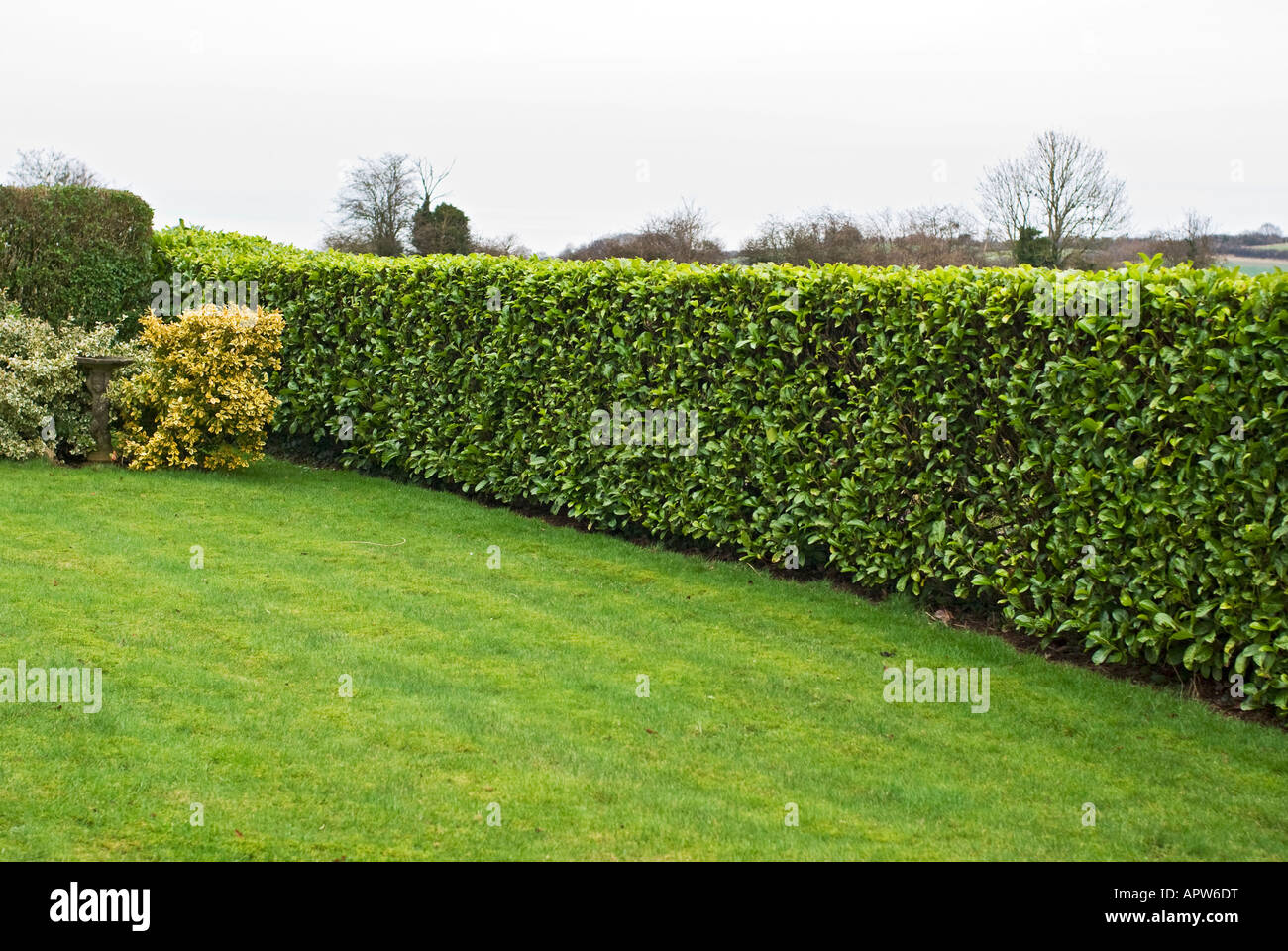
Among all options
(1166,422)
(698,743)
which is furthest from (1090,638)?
(698,743)

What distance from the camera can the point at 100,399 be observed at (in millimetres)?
13953

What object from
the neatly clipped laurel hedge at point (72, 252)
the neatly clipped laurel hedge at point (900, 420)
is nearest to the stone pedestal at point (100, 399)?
the neatly clipped laurel hedge at point (72, 252)

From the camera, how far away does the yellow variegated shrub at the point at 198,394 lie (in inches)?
535

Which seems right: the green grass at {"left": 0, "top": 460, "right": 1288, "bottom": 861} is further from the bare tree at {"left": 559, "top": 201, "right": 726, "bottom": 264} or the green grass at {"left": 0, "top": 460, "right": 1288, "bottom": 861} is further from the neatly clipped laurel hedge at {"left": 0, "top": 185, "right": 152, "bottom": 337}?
the bare tree at {"left": 559, "top": 201, "right": 726, "bottom": 264}

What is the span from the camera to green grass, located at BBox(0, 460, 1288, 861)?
17.5 feet

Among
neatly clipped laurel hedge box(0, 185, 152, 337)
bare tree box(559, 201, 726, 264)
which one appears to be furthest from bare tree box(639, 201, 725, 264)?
neatly clipped laurel hedge box(0, 185, 152, 337)

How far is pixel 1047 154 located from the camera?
34.4 metres

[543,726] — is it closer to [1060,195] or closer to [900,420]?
[900,420]

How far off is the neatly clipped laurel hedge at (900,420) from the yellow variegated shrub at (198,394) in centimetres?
120

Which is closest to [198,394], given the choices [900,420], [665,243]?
[900,420]

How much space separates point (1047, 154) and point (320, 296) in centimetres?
2659

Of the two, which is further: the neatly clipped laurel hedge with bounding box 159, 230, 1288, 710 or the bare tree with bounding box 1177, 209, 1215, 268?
the bare tree with bounding box 1177, 209, 1215, 268

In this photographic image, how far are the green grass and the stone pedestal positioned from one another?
3.40 metres
